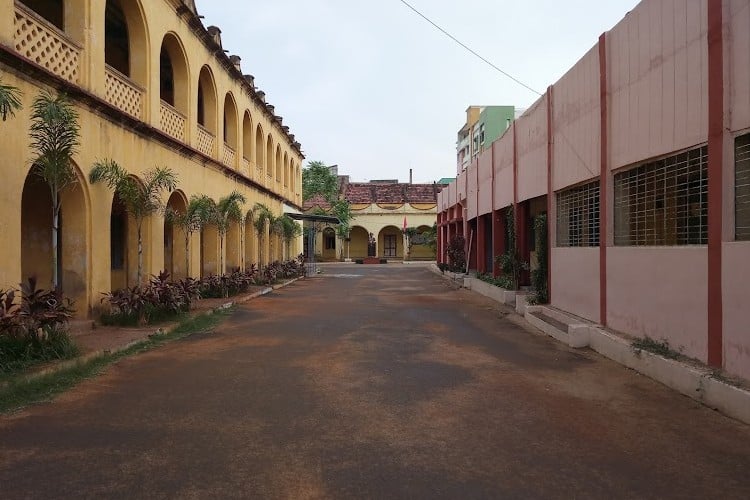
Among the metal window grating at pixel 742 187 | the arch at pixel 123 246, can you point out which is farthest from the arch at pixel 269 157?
the metal window grating at pixel 742 187

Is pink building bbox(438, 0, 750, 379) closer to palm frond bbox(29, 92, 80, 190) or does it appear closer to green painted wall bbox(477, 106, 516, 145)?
palm frond bbox(29, 92, 80, 190)

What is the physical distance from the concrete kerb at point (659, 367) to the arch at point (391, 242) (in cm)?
3527

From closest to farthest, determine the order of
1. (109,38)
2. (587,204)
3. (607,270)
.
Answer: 1. (607,270)
2. (587,204)
3. (109,38)

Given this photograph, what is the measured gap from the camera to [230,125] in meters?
17.1

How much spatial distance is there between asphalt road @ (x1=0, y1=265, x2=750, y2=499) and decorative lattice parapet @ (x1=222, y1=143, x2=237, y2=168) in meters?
9.54

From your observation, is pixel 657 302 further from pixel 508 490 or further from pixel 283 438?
pixel 283 438

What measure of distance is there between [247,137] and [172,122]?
25.2ft

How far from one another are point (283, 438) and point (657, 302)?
16.3 feet

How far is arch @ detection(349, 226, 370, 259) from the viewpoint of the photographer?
1815 inches

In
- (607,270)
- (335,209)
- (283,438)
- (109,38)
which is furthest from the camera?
(335,209)

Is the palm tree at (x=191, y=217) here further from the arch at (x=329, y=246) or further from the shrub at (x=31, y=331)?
the arch at (x=329, y=246)

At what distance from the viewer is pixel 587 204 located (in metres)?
9.18

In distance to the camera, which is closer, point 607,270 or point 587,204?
point 607,270

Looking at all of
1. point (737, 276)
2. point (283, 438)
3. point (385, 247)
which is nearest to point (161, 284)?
point (283, 438)
